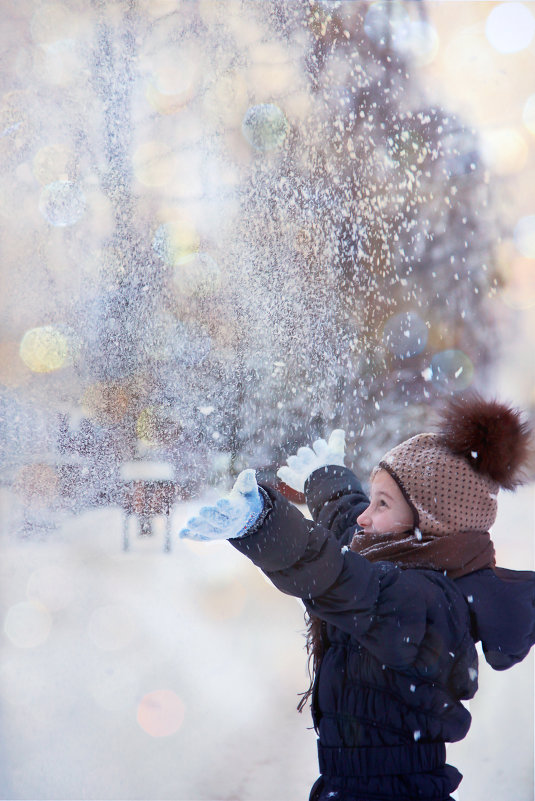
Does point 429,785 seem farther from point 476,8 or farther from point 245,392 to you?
point 476,8

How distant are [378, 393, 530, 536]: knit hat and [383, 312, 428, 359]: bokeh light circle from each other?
1120 mm

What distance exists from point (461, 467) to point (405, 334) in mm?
1243

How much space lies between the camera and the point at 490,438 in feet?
2.79

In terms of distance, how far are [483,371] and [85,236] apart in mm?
1434

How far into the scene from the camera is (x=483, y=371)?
2.22 meters

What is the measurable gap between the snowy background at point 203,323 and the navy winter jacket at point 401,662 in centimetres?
75

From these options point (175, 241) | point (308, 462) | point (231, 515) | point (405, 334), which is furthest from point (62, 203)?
point (231, 515)

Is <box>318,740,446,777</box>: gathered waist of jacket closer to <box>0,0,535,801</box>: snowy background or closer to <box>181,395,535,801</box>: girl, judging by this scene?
<box>181,395,535,801</box>: girl

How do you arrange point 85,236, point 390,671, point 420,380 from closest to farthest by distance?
point 390,671 → point 85,236 → point 420,380

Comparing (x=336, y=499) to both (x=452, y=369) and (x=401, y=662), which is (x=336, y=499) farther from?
(x=452, y=369)

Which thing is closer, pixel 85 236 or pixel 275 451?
pixel 85 236

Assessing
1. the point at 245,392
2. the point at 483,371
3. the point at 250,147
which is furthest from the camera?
the point at 483,371

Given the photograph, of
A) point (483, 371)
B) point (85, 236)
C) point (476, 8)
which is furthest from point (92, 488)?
point (476, 8)

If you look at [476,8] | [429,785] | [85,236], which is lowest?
[429,785]
